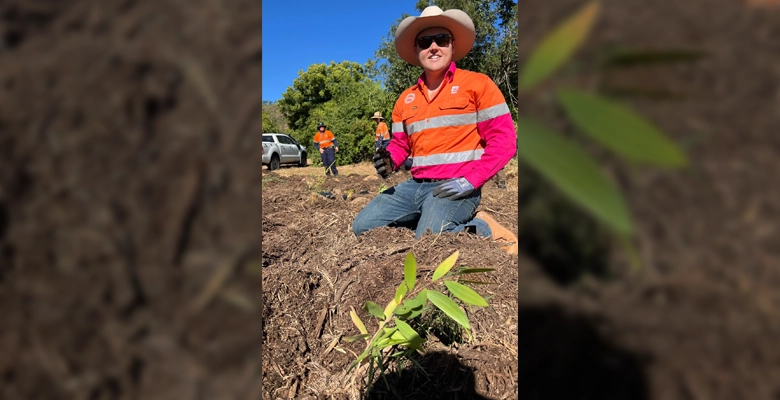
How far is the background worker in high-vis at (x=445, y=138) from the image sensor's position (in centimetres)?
236

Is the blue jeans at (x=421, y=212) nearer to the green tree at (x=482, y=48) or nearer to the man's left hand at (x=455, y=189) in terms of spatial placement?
the man's left hand at (x=455, y=189)

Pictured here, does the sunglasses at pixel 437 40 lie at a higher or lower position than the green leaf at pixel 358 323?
higher

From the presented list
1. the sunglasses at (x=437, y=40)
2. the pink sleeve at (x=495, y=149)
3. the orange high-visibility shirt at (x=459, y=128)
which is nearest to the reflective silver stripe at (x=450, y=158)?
the orange high-visibility shirt at (x=459, y=128)

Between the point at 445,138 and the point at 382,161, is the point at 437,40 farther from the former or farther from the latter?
the point at 382,161

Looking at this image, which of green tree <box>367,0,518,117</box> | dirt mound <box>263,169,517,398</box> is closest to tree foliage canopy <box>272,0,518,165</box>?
green tree <box>367,0,518,117</box>

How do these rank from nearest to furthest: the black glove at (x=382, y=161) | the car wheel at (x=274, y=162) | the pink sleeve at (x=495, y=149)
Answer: the pink sleeve at (x=495, y=149) → the black glove at (x=382, y=161) → the car wheel at (x=274, y=162)
